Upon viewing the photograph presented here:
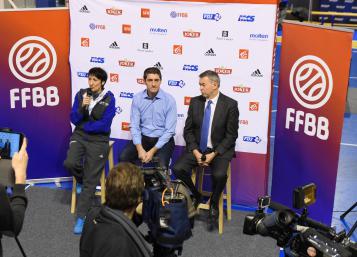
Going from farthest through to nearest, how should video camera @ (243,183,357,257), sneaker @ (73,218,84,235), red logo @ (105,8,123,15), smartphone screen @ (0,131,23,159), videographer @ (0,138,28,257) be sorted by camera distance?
red logo @ (105,8,123,15)
sneaker @ (73,218,84,235)
smartphone screen @ (0,131,23,159)
videographer @ (0,138,28,257)
video camera @ (243,183,357,257)

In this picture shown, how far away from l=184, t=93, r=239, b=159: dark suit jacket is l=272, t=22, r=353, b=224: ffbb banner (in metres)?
0.57

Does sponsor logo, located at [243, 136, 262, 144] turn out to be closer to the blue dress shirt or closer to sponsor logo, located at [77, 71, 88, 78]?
the blue dress shirt

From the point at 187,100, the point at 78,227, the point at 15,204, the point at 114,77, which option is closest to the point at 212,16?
the point at 187,100

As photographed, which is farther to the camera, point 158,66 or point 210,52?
point 158,66

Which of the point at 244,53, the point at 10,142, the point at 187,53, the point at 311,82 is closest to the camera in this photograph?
the point at 10,142

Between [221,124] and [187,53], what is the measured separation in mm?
1005

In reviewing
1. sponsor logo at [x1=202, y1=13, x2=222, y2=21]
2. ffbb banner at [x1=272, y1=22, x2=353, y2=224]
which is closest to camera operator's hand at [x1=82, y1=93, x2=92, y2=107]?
sponsor logo at [x1=202, y1=13, x2=222, y2=21]

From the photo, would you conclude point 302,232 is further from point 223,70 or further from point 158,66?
point 158,66

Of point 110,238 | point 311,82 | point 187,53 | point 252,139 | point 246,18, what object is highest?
point 246,18

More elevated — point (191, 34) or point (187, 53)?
point (191, 34)

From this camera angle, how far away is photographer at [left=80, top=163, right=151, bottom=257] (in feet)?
10.3

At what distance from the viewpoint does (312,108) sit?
6164 mm

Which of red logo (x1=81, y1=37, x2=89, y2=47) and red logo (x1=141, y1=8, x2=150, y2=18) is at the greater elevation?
red logo (x1=141, y1=8, x2=150, y2=18)

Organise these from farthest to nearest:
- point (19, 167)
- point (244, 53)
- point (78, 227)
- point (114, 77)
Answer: point (114, 77), point (244, 53), point (78, 227), point (19, 167)
